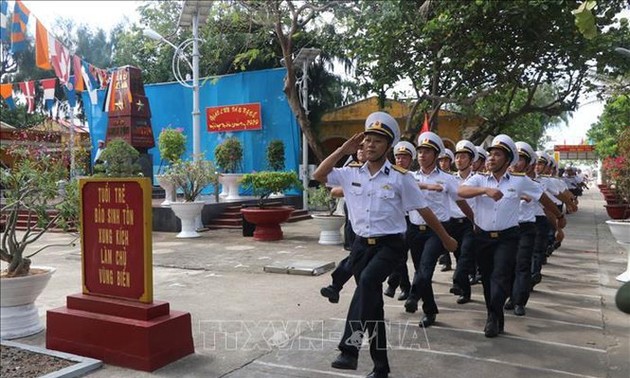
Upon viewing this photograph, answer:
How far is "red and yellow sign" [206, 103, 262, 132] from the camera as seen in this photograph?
68.2 feet

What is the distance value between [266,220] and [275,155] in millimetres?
8482

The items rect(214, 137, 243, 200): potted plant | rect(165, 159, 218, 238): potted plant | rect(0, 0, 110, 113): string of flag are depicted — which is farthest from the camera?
rect(214, 137, 243, 200): potted plant

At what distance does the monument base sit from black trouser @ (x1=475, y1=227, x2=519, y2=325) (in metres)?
2.44

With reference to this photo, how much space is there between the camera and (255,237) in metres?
11.6

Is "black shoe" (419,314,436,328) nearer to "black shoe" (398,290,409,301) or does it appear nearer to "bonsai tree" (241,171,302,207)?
"black shoe" (398,290,409,301)

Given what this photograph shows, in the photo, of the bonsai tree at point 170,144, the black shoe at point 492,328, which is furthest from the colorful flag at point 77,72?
the black shoe at point 492,328

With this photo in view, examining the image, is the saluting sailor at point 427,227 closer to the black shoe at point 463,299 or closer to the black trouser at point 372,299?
the black shoe at point 463,299

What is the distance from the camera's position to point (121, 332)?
402 cm

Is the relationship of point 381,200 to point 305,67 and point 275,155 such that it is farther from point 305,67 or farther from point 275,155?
point 275,155

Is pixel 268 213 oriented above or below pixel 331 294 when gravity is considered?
above

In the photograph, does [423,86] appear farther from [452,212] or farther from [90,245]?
[90,245]

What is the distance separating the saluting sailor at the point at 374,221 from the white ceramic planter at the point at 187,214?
863cm

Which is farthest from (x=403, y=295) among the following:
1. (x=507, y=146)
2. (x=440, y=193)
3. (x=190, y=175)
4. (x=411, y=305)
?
(x=190, y=175)

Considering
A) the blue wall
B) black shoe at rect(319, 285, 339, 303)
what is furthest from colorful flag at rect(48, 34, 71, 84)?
black shoe at rect(319, 285, 339, 303)
